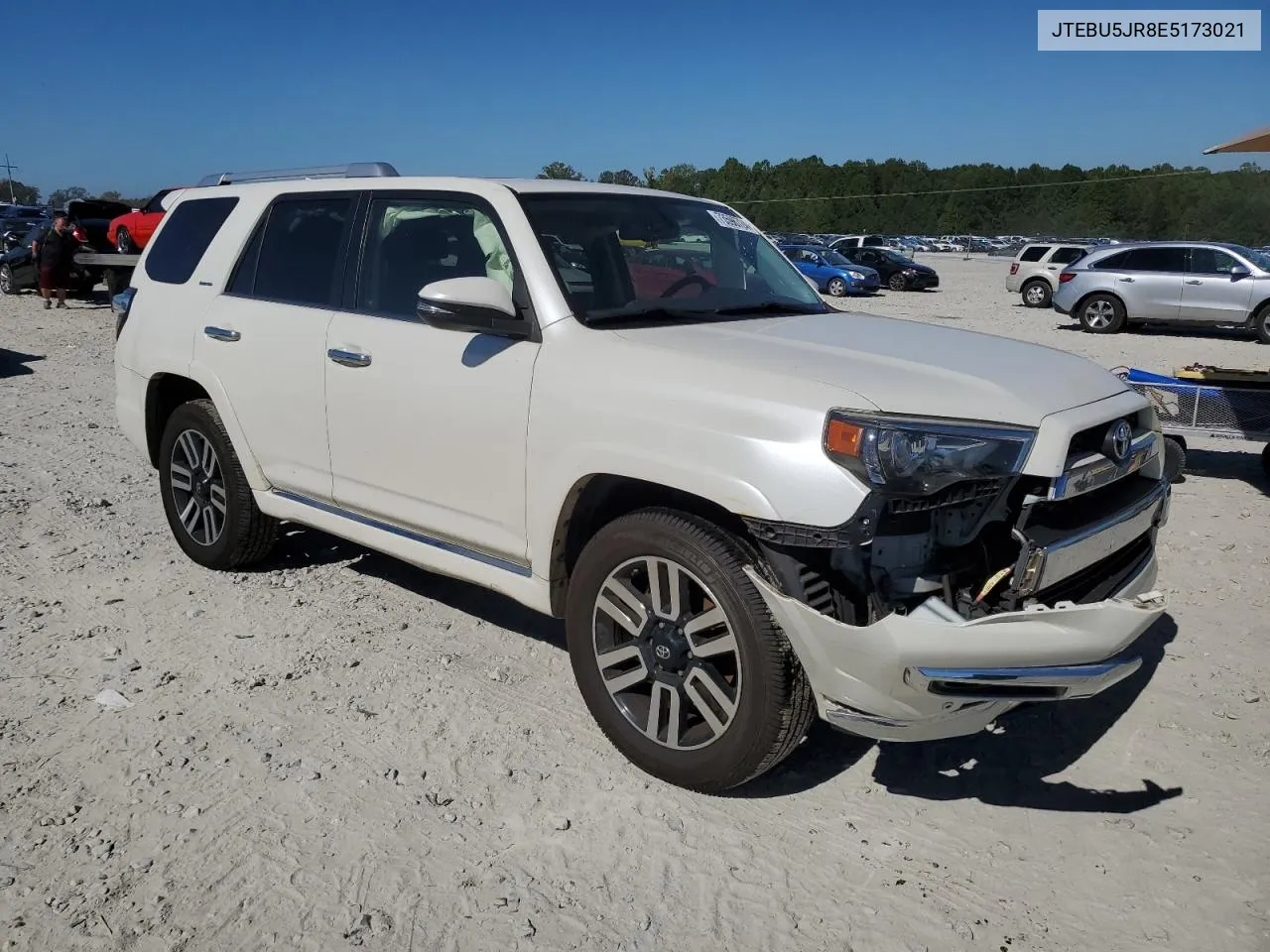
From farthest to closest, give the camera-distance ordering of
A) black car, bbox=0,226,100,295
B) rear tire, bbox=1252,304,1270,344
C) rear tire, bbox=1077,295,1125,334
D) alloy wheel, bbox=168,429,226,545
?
1. black car, bbox=0,226,100,295
2. rear tire, bbox=1077,295,1125,334
3. rear tire, bbox=1252,304,1270,344
4. alloy wheel, bbox=168,429,226,545

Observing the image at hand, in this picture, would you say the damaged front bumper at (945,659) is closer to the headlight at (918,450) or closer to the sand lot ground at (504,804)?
the headlight at (918,450)

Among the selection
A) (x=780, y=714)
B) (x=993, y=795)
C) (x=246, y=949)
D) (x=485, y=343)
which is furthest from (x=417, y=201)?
(x=993, y=795)

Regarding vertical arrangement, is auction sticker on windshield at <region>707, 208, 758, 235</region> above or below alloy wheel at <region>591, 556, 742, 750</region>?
above

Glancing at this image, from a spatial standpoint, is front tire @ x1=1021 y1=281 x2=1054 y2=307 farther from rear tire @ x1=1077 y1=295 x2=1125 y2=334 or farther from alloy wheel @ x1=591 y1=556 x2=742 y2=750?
alloy wheel @ x1=591 y1=556 x2=742 y2=750

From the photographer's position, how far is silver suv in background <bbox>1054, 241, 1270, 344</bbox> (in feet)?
59.4

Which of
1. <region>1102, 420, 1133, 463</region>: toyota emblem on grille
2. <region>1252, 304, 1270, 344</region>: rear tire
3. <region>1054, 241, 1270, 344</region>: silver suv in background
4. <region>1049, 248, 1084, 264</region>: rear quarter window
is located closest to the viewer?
<region>1102, 420, 1133, 463</region>: toyota emblem on grille

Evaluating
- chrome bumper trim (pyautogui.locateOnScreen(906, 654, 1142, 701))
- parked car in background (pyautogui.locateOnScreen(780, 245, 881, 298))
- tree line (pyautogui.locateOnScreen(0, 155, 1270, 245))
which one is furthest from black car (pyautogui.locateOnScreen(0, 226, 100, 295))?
tree line (pyautogui.locateOnScreen(0, 155, 1270, 245))

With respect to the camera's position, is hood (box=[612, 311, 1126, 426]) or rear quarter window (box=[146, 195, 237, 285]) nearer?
hood (box=[612, 311, 1126, 426])

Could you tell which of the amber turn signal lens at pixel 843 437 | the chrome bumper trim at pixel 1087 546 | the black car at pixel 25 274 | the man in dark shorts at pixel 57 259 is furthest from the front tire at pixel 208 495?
the black car at pixel 25 274

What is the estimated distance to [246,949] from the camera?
8.59 feet

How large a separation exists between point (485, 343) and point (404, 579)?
202 cm

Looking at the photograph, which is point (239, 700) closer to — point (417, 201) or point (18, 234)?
point (417, 201)

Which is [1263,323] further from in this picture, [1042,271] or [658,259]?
[658,259]

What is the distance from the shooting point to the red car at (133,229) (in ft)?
65.5
